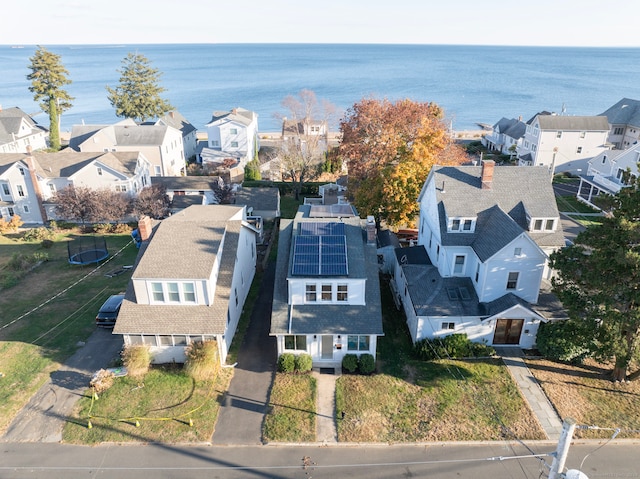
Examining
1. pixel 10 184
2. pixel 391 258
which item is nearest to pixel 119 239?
pixel 10 184

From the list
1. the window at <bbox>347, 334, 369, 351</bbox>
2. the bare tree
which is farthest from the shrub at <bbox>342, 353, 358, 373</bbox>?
the bare tree

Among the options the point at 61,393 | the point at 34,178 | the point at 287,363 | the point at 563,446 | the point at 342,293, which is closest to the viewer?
the point at 563,446

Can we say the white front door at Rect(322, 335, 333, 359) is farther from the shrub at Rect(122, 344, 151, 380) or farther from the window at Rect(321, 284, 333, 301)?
the shrub at Rect(122, 344, 151, 380)

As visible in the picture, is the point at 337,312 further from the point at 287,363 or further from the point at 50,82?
the point at 50,82

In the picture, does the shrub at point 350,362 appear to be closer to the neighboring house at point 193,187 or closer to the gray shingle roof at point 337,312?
the gray shingle roof at point 337,312

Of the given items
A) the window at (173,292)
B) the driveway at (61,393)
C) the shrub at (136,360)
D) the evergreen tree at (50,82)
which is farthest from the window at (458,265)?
the evergreen tree at (50,82)

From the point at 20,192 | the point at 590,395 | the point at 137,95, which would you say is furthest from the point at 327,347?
the point at 137,95
